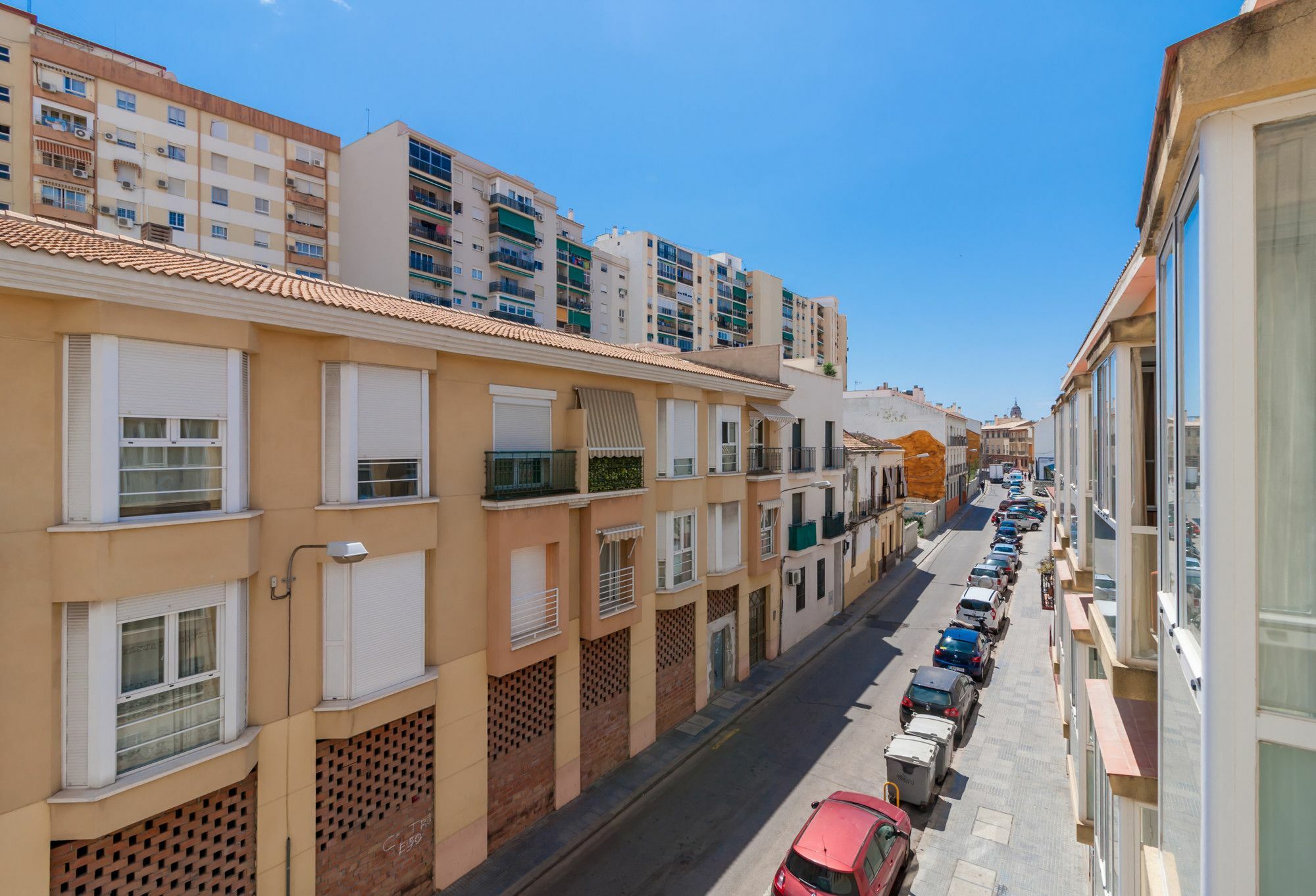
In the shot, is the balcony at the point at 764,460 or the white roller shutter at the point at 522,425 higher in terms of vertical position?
the white roller shutter at the point at 522,425

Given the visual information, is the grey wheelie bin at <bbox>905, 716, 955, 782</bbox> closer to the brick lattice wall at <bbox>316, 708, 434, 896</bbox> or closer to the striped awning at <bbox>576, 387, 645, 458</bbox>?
the striped awning at <bbox>576, 387, 645, 458</bbox>

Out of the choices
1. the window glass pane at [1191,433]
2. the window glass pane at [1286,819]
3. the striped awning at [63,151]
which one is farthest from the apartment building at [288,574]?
the striped awning at [63,151]

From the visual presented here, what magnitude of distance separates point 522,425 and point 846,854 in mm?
8572

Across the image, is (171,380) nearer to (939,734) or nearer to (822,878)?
(822,878)

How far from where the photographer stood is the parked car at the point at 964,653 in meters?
17.8

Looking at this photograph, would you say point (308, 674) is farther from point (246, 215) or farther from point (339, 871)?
point (246, 215)

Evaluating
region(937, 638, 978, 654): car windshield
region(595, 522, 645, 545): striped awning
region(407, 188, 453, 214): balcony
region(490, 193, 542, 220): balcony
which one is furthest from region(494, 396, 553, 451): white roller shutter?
region(490, 193, 542, 220): balcony

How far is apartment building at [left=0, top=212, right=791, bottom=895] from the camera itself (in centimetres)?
636

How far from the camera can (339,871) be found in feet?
28.3

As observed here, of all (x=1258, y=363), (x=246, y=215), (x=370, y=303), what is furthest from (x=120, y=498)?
(x=246, y=215)

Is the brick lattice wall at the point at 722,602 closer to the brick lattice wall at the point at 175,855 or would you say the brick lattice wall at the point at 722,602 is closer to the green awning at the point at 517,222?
the brick lattice wall at the point at 175,855

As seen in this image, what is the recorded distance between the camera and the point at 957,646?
718 inches

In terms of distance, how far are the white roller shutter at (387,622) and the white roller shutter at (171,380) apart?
2840 millimetres

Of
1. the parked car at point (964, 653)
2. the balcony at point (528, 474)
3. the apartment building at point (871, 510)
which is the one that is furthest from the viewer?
the apartment building at point (871, 510)
